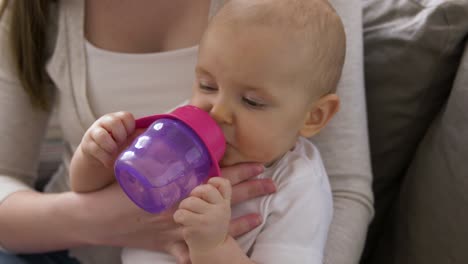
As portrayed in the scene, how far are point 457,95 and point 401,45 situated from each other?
18 cm

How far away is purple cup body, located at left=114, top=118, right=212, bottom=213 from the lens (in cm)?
60

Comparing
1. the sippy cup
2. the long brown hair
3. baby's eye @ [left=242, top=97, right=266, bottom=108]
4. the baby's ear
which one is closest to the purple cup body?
the sippy cup

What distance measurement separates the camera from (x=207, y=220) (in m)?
0.63

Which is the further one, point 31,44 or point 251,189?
point 31,44

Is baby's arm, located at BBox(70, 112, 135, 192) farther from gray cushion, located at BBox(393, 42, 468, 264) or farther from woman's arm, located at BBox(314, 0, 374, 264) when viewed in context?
gray cushion, located at BBox(393, 42, 468, 264)

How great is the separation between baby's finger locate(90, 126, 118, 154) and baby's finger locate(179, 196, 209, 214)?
0.54 ft

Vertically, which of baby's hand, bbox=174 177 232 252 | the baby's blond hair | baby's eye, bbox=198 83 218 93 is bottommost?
baby's hand, bbox=174 177 232 252

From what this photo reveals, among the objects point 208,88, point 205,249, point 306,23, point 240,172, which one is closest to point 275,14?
point 306,23

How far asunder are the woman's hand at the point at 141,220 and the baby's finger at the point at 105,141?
0.15 meters

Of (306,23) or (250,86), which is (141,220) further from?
(306,23)

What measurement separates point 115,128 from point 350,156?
49 centimetres

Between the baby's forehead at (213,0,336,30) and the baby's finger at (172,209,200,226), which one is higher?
the baby's forehead at (213,0,336,30)

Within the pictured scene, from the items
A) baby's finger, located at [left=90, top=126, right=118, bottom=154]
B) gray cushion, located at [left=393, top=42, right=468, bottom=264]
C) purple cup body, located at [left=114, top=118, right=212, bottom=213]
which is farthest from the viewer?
gray cushion, located at [left=393, top=42, right=468, bottom=264]

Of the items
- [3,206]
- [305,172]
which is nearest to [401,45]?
[305,172]
